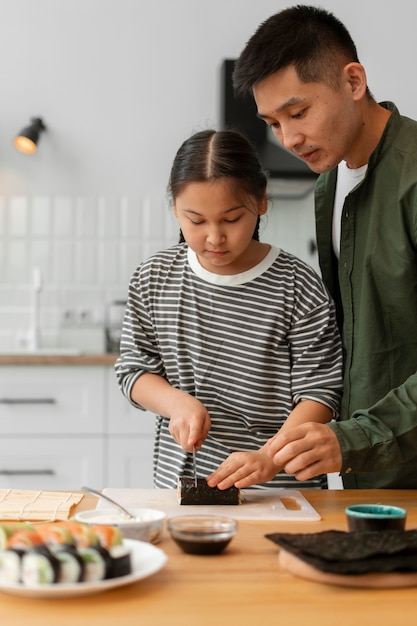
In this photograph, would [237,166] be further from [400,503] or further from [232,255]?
[400,503]

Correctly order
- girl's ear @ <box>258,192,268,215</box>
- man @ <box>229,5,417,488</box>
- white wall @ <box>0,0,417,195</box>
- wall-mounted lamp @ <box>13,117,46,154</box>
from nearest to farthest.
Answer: man @ <box>229,5,417,488</box> → girl's ear @ <box>258,192,268,215</box> → wall-mounted lamp @ <box>13,117,46,154</box> → white wall @ <box>0,0,417,195</box>

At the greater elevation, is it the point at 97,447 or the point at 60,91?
the point at 60,91

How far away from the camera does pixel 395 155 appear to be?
1.71 metres

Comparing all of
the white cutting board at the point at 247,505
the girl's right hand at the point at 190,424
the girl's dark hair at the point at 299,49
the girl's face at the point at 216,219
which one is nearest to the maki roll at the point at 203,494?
the white cutting board at the point at 247,505

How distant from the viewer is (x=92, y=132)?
13.1 feet

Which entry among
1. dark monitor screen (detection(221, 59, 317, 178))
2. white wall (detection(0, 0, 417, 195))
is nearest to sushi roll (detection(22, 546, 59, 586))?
dark monitor screen (detection(221, 59, 317, 178))

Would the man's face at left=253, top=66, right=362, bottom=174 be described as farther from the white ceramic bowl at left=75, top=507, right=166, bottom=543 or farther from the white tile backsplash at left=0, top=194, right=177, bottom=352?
the white tile backsplash at left=0, top=194, right=177, bottom=352

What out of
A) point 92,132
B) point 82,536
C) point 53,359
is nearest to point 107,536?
point 82,536

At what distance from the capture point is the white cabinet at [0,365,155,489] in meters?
3.25

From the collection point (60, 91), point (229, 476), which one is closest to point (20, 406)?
point (60, 91)

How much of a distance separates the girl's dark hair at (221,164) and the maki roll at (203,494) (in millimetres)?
577

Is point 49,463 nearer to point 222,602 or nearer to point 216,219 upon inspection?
point 216,219

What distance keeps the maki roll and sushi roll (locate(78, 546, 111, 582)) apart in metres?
0.48

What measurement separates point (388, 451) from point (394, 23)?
3246 mm
